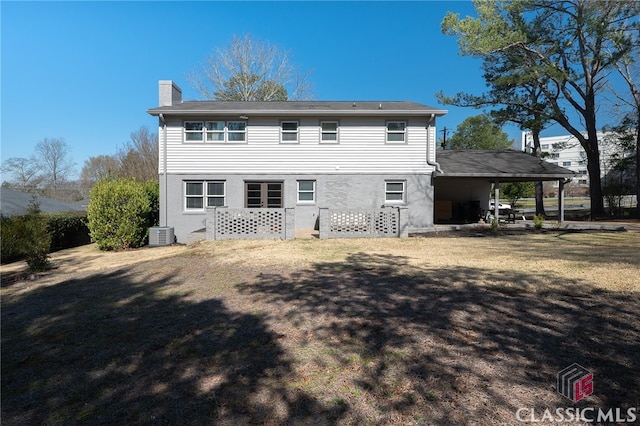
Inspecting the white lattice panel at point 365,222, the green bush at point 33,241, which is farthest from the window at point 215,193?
the green bush at point 33,241

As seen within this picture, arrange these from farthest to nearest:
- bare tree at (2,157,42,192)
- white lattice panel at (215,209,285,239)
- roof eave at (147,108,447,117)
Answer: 1. bare tree at (2,157,42,192)
2. roof eave at (147,108,447,117)
3. white lattice panel at (215,209,285,239)

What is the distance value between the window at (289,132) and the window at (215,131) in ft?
5.47

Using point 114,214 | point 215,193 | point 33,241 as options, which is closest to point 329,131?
point 215,193

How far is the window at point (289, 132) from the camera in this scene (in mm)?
Result: 15023

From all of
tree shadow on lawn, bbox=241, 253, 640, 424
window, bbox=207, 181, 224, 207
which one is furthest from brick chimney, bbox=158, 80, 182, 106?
tree shadow on lawn, bbox=241, 253, 640, 424

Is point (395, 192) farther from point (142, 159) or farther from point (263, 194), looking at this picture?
point (142, 159)

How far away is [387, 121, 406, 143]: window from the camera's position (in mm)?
15133

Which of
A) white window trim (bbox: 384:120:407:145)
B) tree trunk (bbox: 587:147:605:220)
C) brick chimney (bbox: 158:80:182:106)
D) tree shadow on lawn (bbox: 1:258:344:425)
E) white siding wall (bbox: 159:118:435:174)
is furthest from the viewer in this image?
tree trunk (bbox: 587:147:605:220)

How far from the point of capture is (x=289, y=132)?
593 inches

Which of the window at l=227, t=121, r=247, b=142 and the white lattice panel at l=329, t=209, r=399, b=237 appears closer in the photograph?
the white lattice panel at l=329, t=209, r=399, b=237

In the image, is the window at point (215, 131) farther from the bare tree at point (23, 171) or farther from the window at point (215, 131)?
the bare tree at point (23, 171)

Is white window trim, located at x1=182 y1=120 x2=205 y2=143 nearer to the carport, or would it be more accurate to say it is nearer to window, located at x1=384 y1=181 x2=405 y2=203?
window, located at x1=384 y1=181 x2=405 y2=203

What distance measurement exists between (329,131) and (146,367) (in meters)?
13.1

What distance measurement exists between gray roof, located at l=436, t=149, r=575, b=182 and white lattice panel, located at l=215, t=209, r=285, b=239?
302 inches
